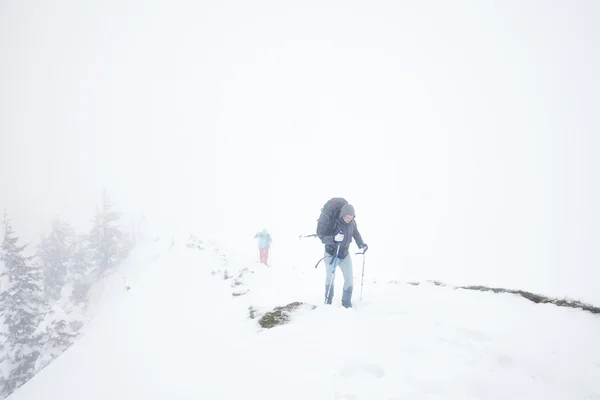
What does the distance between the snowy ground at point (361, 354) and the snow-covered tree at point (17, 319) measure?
432 inches

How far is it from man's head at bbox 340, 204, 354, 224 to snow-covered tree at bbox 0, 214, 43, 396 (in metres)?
20.6

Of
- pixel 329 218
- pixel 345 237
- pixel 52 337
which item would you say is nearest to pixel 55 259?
pixel 52 337

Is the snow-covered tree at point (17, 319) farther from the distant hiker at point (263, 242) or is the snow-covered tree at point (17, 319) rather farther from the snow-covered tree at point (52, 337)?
the distant hiker at point (263, 242)

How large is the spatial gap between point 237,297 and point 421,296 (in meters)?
5.85

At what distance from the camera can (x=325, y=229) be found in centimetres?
746

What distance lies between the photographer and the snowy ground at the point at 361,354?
404cm

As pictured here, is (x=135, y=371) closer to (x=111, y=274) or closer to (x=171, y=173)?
(x=111, y=274)

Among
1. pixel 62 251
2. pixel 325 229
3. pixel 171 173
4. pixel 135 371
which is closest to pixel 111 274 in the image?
pixel 62 251

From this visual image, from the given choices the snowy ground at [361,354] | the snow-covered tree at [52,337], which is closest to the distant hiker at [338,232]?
the snowy ground at [361,354]

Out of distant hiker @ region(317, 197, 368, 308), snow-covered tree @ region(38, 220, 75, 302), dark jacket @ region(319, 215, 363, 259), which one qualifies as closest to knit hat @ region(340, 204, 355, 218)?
distant hiker @ region(317, 197, 368, 308)

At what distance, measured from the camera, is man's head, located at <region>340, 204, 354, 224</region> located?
279 inches

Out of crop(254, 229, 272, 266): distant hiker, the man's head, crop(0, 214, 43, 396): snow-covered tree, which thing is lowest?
crop(0, 214, 43, 396): snow-covered tree

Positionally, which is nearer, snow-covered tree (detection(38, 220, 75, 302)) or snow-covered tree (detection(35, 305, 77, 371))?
snow-covered tree (detection(35, 305, 77, 371))

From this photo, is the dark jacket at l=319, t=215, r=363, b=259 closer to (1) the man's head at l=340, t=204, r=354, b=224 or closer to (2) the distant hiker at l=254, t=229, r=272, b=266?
(1) the man's head at l=340, t=204, r=354, b=224
